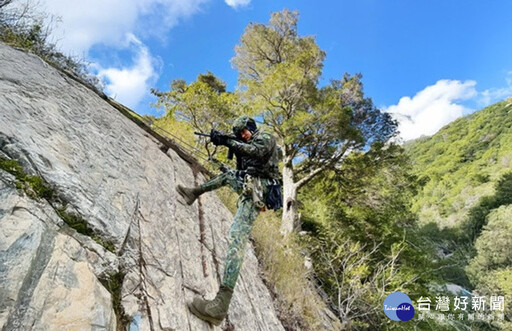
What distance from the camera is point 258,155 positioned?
11.8ft

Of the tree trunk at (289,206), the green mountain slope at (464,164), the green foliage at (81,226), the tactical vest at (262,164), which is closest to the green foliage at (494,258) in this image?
the green mountain slope at (464,164)

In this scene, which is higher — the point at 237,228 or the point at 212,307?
the point at 237,228

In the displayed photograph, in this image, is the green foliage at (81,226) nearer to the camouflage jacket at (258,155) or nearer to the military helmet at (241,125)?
the camouflage jacket at (258,155)

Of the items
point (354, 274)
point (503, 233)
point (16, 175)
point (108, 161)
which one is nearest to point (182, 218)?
point (108, 161)

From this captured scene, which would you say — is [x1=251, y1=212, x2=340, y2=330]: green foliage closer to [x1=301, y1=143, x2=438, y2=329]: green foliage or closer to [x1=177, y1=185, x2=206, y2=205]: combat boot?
[x1=177, y1=185, x2=206, y2=205]: combat boot

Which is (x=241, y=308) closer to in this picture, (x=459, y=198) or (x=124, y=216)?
(x=124, y=216)

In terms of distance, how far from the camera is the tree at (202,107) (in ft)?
33.2

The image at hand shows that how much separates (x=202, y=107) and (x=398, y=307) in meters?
8.76

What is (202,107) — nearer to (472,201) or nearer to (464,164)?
(472,201)

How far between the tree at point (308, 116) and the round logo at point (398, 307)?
11.4ft

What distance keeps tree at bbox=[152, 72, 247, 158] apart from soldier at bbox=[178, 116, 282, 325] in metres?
5.82

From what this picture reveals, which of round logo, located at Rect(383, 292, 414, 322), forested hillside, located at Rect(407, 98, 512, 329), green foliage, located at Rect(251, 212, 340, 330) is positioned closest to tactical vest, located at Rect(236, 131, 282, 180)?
green foliage, located at Rect(251, 212, 340, 330)

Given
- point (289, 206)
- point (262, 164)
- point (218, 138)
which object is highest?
point (289, 206)

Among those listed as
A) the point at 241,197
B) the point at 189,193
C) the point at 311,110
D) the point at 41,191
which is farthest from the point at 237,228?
the point at 311,110
